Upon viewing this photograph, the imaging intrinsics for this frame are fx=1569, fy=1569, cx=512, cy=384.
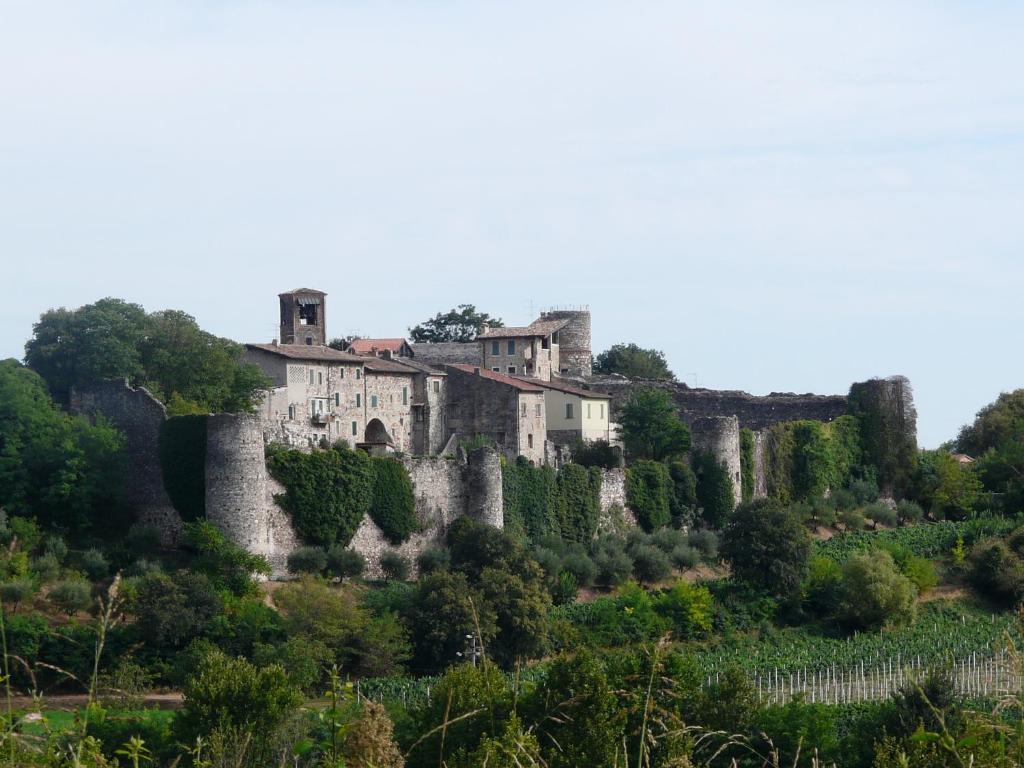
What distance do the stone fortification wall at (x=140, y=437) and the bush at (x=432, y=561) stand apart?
25.2ft

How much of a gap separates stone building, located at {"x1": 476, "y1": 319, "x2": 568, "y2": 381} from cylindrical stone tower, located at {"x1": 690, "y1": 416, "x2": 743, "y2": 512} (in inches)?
422

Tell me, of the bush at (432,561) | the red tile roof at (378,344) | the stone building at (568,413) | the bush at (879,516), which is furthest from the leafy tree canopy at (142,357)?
the bush at (879,516)

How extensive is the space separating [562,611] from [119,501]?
13.5m

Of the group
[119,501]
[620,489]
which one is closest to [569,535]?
[620,489]

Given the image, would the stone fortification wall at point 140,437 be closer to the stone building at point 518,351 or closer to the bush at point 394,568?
the bush at point 394,568

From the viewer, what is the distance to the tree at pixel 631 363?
9225 centimetres

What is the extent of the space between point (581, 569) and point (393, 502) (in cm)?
667

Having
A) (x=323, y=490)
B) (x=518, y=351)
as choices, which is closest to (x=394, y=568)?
(x=323, y=490)

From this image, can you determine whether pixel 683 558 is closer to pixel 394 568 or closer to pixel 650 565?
pixel 650 565

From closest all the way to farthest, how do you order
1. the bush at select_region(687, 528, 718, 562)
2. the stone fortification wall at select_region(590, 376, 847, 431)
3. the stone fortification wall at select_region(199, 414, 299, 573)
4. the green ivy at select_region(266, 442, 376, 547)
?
the stone fortification wall at select_region(199, 414, 299, 573) < the green ivy at select_region(266, 442, 376, 547) < the bush at select_region(687, 528, 718, 562) < the stone fortification wall at select_region(590, 376, 847, 431)

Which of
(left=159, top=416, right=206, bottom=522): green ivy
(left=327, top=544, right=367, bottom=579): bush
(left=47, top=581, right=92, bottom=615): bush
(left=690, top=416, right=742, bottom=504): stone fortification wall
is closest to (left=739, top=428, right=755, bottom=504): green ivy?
(left=690, top=416, right=742, bottom=504): stone fortification wall

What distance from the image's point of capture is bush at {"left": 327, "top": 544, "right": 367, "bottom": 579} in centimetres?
4553

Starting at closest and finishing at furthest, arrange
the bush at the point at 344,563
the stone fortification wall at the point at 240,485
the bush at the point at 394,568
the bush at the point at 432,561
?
the stone fortification wall at the point at 240,485 < the bush at the point at 344,563 < the bush at the point at 394,568 < the bush at the point at 432,561

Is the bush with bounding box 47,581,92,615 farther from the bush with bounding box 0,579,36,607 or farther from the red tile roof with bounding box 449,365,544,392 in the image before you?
the red tile roof with bounding box 449,365,544,392
